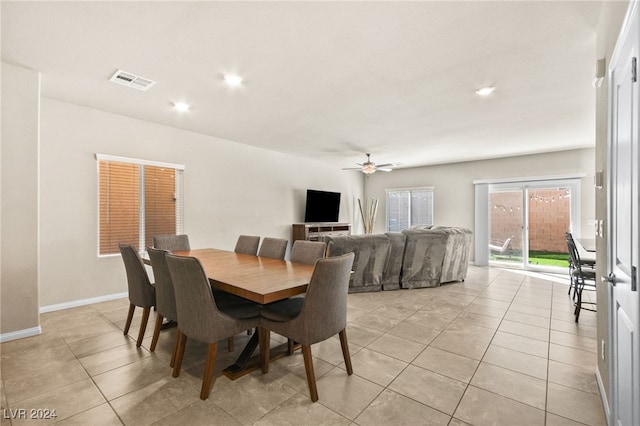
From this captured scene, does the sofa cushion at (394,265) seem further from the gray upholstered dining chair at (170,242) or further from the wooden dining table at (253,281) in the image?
the gray upholstered dining chair at (170,242)

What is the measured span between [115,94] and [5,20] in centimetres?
135

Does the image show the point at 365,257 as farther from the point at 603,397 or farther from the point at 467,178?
the point at 467,178

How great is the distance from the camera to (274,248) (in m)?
3.41

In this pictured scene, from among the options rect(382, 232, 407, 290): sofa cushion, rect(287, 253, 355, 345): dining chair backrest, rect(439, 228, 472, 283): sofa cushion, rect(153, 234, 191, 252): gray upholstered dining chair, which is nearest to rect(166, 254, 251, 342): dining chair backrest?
rect(287, 253, 355, 345): dining chair backrest

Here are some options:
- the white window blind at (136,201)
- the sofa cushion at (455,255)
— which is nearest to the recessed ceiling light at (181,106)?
the white window blind at (136,201)

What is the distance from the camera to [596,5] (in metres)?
1.97

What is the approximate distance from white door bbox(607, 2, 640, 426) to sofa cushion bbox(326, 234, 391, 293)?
10.2 ft

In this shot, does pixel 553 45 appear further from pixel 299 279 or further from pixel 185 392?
pixel 185 392

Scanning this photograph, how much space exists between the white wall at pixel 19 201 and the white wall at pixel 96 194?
0.79 m

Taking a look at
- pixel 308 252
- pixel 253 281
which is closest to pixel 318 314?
pixel 253 281

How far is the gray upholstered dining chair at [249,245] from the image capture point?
3771mm

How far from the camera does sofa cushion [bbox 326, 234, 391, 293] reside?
4.56 metres

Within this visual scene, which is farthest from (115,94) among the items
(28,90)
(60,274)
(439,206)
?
(439,206)

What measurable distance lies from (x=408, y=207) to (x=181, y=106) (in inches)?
263
